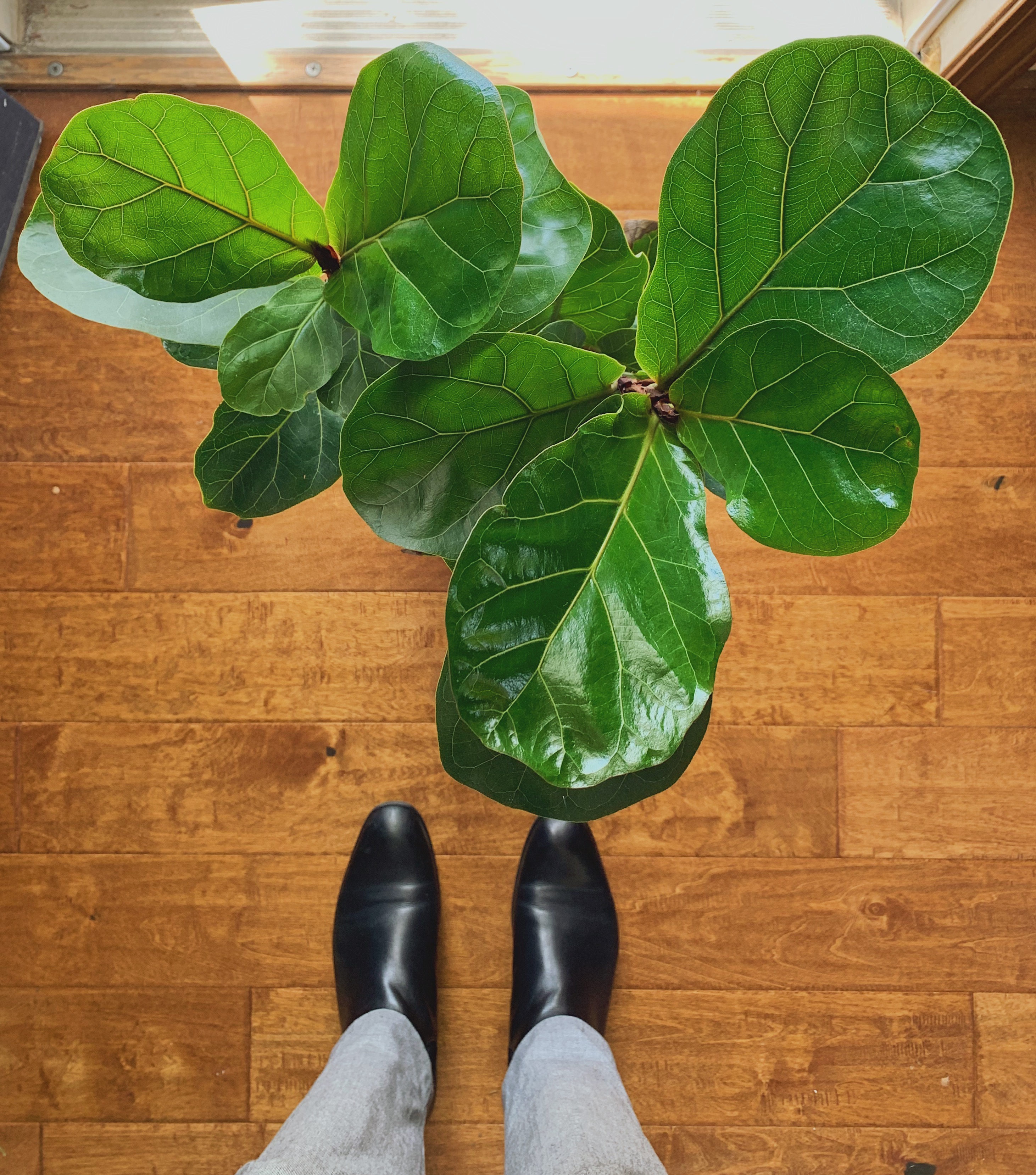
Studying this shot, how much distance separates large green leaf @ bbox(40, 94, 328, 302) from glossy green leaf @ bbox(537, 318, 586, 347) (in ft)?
0.59

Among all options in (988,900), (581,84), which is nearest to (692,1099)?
(988,900)

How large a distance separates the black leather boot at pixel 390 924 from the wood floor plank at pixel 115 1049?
0.19 metres

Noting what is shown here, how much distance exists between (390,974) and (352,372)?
106cm

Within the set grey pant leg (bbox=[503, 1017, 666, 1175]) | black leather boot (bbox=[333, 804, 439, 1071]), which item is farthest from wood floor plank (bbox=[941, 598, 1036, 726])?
black leather boot (bbox=[333, 804, 439, 1071])

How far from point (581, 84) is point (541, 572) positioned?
3.97ft

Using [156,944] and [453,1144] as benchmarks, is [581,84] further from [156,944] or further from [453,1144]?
[453,1144]

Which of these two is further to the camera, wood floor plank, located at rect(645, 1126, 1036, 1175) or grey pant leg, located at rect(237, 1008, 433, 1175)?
wood floor plank, located at rect(645, 1126, 1036, 1175)

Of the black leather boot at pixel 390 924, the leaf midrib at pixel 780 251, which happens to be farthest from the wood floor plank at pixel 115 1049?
the leaf midrib at pixel 780 251

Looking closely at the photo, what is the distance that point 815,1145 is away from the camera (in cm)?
138

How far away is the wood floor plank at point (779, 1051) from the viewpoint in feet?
4.54

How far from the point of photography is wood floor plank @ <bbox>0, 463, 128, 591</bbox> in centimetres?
140

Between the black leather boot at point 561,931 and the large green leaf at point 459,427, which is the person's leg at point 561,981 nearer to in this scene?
the black leather boot at point 561,931

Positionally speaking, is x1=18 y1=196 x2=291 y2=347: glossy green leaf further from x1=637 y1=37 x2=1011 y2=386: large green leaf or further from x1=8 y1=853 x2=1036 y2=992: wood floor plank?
x1=8 y1=853 x2=1036 y2=992: wood floor plank

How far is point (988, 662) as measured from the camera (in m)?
1.39
